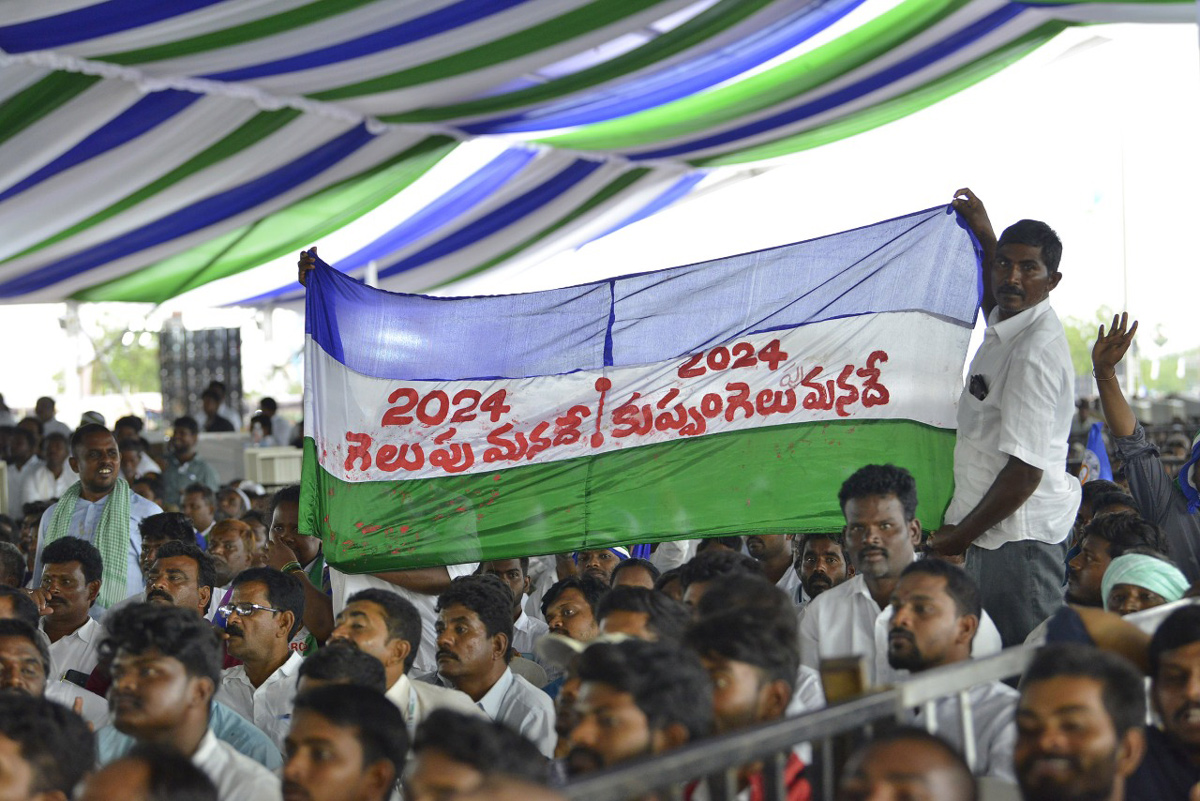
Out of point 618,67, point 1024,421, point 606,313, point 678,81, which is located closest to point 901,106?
point 678,81

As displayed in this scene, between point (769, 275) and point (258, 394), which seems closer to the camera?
point (769, 275)

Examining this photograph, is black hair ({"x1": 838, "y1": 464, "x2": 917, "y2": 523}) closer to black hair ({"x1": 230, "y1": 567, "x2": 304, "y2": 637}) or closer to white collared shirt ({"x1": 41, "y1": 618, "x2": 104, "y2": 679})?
black hair ({"x1": 230, "y1": 567, "x2": 304, "y2": 637})

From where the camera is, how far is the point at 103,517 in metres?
5.43

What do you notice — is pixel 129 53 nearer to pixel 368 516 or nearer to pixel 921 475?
pixel 368 516

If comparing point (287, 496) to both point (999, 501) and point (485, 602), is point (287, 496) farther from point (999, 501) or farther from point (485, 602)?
point (999, 501)

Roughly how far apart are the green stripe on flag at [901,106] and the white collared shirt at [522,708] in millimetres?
6501

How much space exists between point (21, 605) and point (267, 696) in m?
0.84

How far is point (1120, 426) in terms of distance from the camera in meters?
4.59

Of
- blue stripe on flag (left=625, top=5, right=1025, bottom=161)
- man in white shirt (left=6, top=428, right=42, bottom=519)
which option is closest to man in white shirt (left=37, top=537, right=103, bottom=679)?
man in white shirt (left=6, top=428, right=42, bottom=519)

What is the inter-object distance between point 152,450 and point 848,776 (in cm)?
964

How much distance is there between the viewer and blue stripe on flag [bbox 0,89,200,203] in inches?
297

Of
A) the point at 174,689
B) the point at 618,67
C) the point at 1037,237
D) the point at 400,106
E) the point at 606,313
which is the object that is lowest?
the point at 174,689

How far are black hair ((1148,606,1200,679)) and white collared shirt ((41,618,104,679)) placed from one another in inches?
138

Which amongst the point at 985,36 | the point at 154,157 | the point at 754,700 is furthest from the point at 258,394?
the point at 754,700
